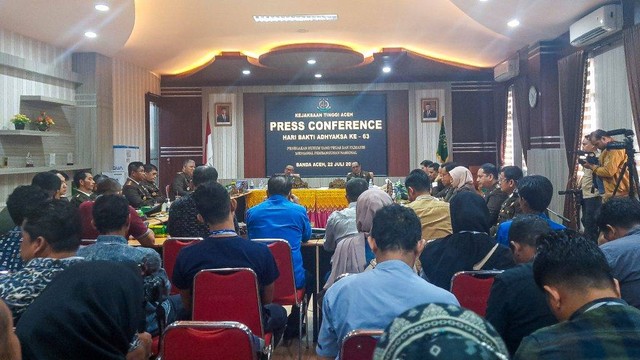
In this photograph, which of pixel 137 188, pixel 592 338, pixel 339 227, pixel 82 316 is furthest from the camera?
pixel 137 188

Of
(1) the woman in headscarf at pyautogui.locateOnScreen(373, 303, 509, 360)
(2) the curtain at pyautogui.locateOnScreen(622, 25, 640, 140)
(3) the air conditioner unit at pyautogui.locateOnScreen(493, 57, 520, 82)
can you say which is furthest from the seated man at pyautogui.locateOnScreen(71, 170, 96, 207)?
(3) the air conditioner unit at pyautogui.locateOnScreen(493, 57, 520, 82)

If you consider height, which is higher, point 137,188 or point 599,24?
point 599,24

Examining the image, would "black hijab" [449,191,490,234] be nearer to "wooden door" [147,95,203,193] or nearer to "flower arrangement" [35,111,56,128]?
"flower arrangement" [35,111,56,128]

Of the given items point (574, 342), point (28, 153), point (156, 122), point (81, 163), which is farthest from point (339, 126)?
point (574, 342)

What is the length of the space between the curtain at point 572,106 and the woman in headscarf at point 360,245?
4998 millimetres

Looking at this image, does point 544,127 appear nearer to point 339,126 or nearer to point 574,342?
point 339,126

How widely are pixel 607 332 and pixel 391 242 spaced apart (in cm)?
85

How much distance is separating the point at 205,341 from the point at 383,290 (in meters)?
0.71

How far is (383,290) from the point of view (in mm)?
1705

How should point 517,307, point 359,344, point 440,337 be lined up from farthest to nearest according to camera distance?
point 517,307, point 359,344, point 440,337

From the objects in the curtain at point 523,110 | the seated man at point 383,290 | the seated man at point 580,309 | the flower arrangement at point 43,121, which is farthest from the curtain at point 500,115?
the seated man at point 580,309

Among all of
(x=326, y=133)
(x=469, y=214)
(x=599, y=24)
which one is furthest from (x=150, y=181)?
(x=599, y=24)

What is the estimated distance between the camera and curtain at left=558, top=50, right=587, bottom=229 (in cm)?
711

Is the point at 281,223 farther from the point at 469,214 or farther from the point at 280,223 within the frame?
the point at 469,214
